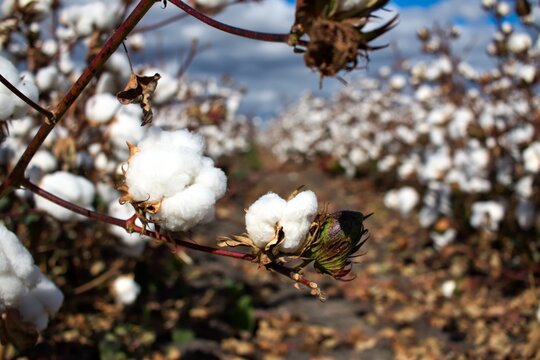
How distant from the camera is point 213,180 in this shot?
2.98 ft

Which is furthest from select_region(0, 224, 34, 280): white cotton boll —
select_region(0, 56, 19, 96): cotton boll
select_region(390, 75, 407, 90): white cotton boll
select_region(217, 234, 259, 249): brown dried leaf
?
select_region(390, 75, 407, 90): white cotton boll

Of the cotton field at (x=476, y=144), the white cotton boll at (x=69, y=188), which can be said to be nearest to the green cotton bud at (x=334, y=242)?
the white cotton boll at (x=69, y=188)

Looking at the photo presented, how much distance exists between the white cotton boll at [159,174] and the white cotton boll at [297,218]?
160 mm

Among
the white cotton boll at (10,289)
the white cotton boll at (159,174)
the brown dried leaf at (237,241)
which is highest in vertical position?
the white cotton boll at (159,174)

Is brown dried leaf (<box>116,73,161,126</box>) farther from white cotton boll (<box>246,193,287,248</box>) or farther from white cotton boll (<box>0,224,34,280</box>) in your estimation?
Result: white cotton boll (<box>0,224,34,280</box>)

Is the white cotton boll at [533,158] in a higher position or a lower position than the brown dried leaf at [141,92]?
lower

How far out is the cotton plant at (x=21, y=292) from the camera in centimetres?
109

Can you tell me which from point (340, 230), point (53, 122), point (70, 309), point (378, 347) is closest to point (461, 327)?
point (378, 347)

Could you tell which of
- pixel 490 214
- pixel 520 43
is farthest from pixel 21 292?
pixel 520 43

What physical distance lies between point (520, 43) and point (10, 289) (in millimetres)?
3757

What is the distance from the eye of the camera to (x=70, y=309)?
8.70ft

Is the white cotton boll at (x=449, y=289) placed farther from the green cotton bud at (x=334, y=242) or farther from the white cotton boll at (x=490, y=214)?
the green cotton bud at (x=334, y=242)

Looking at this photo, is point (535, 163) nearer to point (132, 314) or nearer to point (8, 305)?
point (132, 314)

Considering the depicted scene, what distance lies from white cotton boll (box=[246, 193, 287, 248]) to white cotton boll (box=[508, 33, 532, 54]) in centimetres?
358
